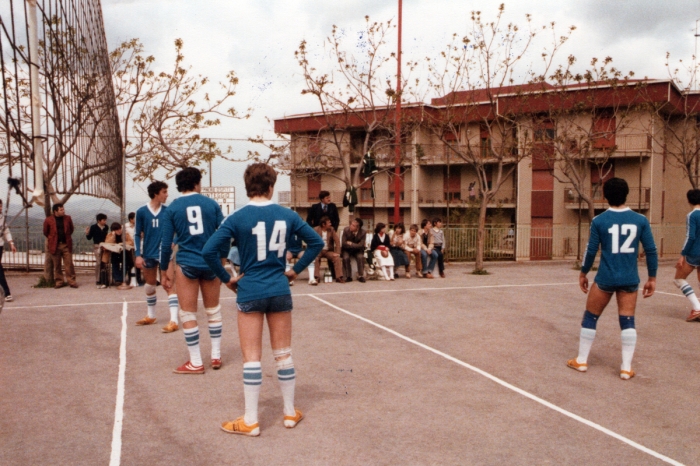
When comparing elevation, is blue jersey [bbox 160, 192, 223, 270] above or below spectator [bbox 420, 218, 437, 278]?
above

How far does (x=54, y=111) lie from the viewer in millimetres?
7617

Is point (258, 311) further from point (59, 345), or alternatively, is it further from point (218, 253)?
point (59, 345)

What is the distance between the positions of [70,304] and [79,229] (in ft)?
24.3

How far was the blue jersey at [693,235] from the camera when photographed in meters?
10.1

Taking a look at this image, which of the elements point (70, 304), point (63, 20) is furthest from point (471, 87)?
point (63, 20)

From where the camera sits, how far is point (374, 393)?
612 centimetres

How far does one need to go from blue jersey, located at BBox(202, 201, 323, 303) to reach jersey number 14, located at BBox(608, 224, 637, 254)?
3.54m

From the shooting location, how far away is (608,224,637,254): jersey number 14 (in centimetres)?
660

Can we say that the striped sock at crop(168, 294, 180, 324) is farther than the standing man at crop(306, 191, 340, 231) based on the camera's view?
No

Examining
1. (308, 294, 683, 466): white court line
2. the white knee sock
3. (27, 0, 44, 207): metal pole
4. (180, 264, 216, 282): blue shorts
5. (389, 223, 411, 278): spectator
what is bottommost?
(308, 294, 683, 466): white court line

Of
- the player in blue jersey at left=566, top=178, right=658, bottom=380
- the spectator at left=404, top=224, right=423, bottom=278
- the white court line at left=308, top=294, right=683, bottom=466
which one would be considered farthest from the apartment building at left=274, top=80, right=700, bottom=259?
the player in blue jersey at left=566, top=178, right=658, bottom=380

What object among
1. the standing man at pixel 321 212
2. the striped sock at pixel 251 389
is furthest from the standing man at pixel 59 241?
the striped sock at pixel 251 389

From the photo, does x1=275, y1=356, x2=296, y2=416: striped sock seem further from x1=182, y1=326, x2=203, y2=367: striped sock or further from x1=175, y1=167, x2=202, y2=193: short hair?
x1=175, y1=167, x2=202, y2=193: short hair

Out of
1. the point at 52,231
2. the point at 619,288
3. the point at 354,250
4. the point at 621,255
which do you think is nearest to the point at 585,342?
the point at 619,288
